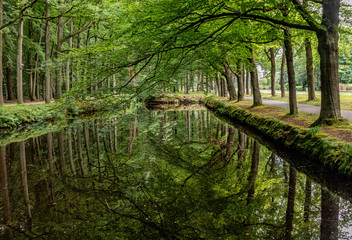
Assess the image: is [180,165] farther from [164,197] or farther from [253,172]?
[164,197]

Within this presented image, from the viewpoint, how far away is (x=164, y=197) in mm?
5281

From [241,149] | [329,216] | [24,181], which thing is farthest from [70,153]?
[329,216]

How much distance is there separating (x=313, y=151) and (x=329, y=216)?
3.39m

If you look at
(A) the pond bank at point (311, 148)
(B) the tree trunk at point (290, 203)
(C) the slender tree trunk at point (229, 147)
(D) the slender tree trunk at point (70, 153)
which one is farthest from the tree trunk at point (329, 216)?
(D) the slender tree trunk at point (70, 153)

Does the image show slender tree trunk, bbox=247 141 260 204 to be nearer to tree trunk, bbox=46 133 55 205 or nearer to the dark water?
the dark water

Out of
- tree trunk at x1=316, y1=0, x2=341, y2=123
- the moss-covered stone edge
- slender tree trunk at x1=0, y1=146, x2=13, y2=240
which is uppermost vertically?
tree trunk at x1=316, y1=0, x2=341, y2=123

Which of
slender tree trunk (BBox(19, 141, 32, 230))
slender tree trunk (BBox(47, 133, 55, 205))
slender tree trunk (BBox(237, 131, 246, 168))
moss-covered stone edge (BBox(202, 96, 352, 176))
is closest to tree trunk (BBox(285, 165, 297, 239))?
moss-covered stone edge (BBox(202, 96, 352, 176))

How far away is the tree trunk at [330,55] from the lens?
814cm

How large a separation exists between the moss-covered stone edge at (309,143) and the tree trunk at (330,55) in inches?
43.3

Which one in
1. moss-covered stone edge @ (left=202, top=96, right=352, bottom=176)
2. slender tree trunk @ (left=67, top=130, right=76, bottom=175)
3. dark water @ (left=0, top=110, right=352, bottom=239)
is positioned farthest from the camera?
slender tree trunk @ (left=67, top=130, right=76, bottom=175)

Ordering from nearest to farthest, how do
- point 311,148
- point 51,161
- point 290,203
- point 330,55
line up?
point 290,203
point 311,148
point 330,55
point 51,161

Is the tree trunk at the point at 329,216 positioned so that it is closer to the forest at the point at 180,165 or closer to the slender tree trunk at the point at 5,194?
the forest at the point at 180,165

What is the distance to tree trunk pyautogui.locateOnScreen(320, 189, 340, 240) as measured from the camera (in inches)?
142

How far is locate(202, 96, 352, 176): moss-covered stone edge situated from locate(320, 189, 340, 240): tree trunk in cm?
116
